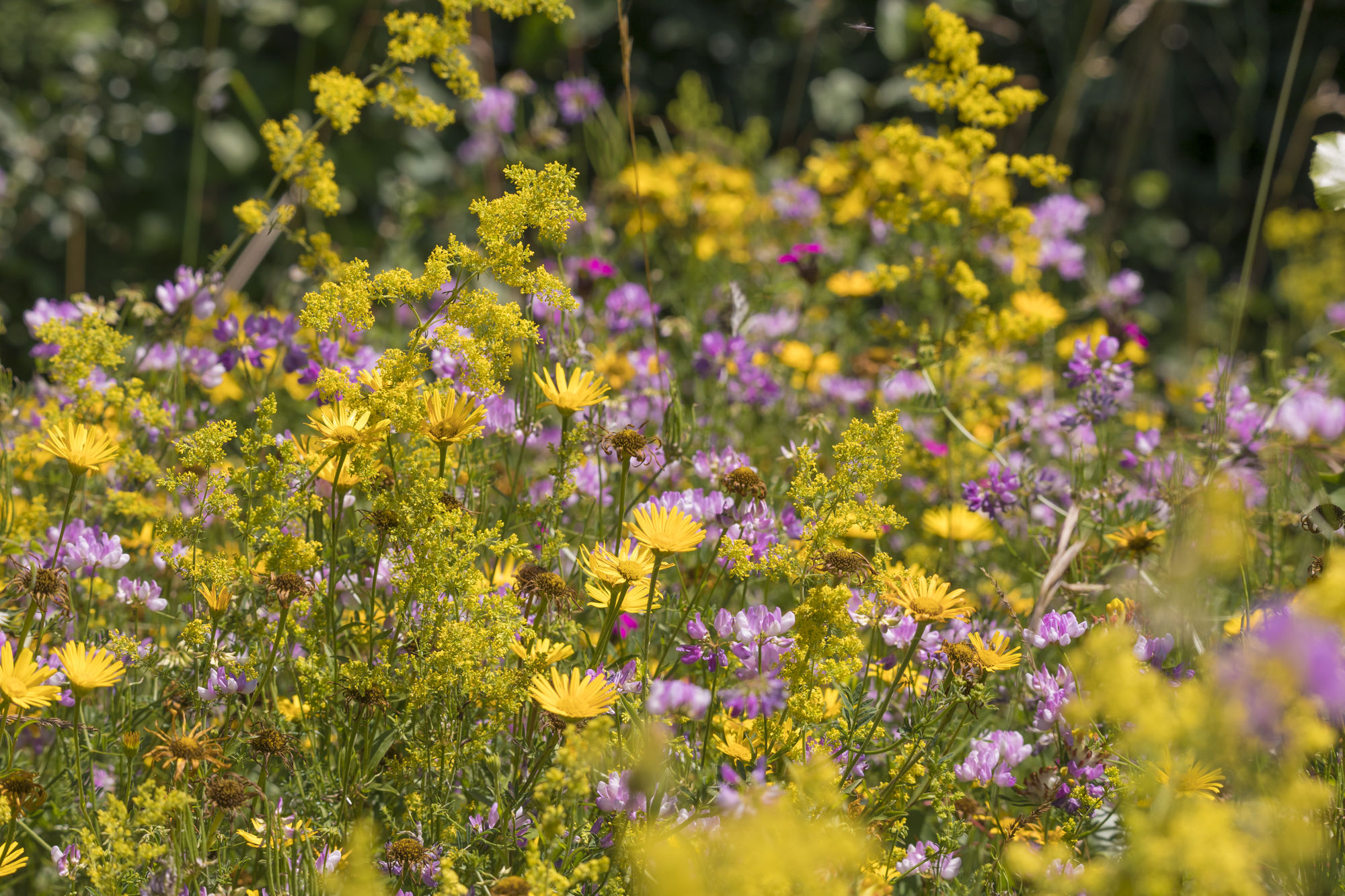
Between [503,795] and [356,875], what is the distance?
0.52m

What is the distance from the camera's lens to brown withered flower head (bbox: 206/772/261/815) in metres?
1.09

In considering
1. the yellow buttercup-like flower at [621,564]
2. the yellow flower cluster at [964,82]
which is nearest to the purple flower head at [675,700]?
the yellow buttercup-like flower at [621,564]

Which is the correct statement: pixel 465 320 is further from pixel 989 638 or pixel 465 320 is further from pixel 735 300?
pixel 735 300

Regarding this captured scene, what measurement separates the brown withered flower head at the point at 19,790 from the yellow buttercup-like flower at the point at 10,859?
3 cm

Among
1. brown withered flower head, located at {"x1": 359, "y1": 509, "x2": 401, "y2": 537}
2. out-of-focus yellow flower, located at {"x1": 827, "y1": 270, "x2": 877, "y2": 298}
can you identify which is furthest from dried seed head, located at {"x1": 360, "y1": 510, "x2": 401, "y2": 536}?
out-of-focus yellow flower, located at {"x1": 827, "y1": 270, "x2": 877, "y2": 298}

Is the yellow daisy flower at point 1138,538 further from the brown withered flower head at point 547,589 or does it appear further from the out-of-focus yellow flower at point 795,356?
the out-of-focus yellow flower at point 795,356

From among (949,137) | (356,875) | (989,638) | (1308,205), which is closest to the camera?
(356,875)

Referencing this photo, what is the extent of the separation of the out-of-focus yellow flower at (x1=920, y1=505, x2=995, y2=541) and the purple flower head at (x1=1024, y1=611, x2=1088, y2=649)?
1.54ft

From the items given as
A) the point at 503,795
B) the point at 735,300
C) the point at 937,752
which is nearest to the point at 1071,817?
the point at 937,752

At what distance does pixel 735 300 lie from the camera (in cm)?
215

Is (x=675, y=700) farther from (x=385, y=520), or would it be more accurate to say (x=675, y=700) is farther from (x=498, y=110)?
(x=498, y=110)

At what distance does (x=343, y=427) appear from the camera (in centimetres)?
121

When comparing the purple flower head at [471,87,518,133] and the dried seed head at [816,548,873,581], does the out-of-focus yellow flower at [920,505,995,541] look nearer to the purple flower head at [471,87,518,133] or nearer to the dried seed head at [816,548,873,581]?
the dried seed head at [816,548,873,581]

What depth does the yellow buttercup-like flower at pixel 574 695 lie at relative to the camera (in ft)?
3.59
